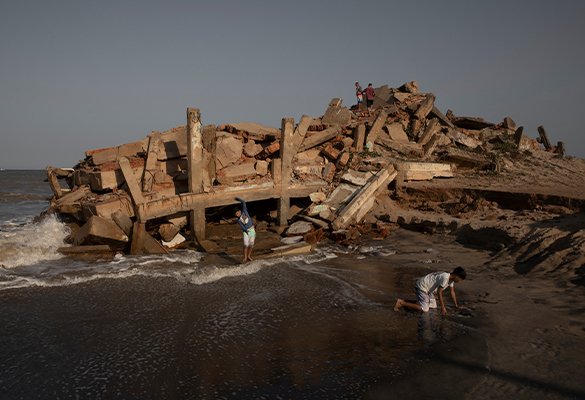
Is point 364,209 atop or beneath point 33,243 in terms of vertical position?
atop

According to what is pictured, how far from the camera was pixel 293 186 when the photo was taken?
12.1 metres

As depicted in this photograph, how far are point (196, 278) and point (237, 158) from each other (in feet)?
17.6

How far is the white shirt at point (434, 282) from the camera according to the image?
5.36 meters

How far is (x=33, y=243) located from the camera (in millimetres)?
9500

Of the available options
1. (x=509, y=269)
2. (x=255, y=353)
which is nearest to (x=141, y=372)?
(x=255, y=353)

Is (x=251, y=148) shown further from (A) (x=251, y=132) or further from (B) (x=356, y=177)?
(B) (x=356, y=177)

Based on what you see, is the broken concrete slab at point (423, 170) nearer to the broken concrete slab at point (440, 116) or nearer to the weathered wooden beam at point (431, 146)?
the weathered wooden beam at point (431, 146)

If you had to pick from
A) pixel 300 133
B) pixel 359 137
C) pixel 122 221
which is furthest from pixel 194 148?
pixel 359 137

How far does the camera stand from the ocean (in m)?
3.80

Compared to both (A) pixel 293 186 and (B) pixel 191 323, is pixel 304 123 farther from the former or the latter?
(B) pixel 191 323

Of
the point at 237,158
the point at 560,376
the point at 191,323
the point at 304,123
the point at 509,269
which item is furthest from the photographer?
the point at 304,123

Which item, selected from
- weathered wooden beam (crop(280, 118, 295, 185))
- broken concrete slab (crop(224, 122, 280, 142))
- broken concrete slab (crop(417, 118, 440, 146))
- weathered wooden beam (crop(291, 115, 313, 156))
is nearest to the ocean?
weathered wooden beam (crop(280, 118, 295, 185))

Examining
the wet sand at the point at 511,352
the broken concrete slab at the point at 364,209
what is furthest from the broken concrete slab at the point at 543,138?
the wet sand at the point at 511,352

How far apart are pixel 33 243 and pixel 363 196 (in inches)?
356
